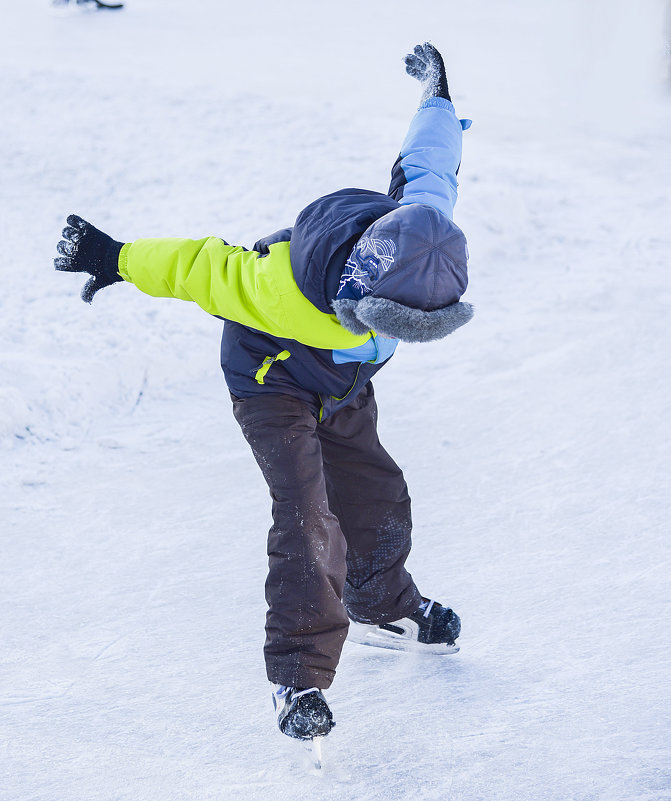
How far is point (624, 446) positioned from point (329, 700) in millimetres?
1532

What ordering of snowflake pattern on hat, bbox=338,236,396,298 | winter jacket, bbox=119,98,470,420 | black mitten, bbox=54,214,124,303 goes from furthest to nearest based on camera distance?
black mitten, bbox=54,214,124,303 → winter jacket, bbox=119,98,470,420 → snowflake pattern on hat, bbox=338,236,396,298

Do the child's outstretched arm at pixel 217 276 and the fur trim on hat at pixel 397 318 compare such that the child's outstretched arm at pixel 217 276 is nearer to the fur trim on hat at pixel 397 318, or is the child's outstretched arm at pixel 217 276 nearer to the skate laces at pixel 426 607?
the fur trim on hat at pixel 397 318

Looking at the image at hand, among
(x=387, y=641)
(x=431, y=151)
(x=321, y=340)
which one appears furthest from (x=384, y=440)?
(x=321, y=340)

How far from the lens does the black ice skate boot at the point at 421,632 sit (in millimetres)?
2246

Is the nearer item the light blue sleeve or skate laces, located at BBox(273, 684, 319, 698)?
skate laces, located at BBox(273, 684, 319, 698)

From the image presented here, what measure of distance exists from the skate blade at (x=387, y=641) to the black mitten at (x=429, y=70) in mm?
1371

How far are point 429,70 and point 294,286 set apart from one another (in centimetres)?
93

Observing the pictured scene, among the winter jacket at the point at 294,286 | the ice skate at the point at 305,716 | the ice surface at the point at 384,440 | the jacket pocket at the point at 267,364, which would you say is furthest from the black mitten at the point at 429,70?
the ice skate at the point at 305,716

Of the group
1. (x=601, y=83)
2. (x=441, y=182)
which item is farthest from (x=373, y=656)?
(x=601, y=83)

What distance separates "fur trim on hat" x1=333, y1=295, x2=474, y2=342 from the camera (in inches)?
64.5

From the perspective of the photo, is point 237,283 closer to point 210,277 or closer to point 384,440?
point 210,277

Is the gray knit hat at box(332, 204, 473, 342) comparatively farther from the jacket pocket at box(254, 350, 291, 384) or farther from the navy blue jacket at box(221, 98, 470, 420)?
the jacket pocket at box(254, 350, 291, 384)

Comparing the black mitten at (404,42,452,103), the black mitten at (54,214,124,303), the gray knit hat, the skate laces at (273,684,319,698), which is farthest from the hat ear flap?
the black mitten at (404,42,452,103)

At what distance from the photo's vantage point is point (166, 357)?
3.69 metres
